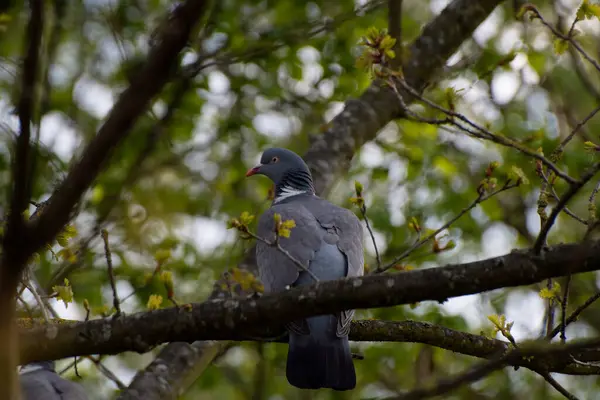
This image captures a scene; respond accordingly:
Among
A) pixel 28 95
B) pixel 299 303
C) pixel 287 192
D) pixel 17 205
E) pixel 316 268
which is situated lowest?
pixel 17 205

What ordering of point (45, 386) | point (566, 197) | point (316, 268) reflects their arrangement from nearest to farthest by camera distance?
1. point (566, 197)
2. point (316, 268)
3. point (45, 386)

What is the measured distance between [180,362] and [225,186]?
334cm

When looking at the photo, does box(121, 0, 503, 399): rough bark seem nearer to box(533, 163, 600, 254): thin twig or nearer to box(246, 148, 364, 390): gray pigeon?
box(246, 148, 364, 390): gray pigeon

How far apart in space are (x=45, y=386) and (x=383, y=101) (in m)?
3.47

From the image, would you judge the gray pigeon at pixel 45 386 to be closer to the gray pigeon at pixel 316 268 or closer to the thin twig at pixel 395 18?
the gray pigeon at pixel 316 268

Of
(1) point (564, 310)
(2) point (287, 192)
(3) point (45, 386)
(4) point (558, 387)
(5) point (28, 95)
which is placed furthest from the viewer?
(2) point (287, 192)

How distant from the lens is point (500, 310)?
8453 mm

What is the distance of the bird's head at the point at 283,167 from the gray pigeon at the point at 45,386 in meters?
2.16

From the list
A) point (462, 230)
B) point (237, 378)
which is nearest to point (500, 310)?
point (462, 230)

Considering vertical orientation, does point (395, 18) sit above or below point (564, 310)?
above

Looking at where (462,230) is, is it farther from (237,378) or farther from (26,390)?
(26,390)

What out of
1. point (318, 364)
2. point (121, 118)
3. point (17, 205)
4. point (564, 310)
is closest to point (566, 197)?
point (564, 310)

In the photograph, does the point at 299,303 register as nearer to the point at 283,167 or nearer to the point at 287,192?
the point at 287,192

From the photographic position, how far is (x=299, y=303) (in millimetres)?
2852
